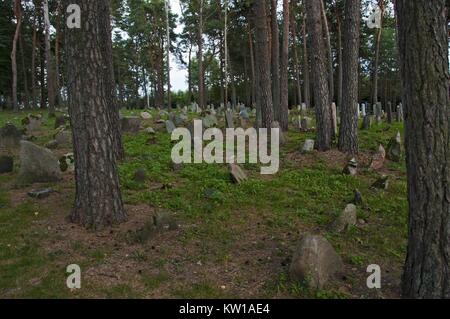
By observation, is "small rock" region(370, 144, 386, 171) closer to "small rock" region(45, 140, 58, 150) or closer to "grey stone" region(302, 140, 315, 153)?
"grey stone" region(302, 140, 315, 153)

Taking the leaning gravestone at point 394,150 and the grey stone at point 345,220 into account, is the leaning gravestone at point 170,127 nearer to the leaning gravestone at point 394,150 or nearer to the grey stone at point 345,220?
the leaning gravestone at point 394,150

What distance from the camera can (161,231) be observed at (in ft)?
19.2

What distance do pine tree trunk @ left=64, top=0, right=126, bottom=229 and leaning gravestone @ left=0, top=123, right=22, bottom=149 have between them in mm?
6233

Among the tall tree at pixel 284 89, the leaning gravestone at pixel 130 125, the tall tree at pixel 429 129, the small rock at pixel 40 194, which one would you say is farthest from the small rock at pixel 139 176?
the tall tree at pixel 284 89

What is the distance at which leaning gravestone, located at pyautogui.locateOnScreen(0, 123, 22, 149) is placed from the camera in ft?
35.9

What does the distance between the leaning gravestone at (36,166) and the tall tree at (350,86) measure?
22.2 ft

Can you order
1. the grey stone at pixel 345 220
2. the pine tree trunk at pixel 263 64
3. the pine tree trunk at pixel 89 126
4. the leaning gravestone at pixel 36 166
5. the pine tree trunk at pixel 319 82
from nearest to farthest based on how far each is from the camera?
the pine tree trunk at pixel 89 126 < the grey stone at pixel 345 220 < the leaning gravestone at pixel 36 166 < the pine tree trunk at pixel 319 82 < the pine tree trunk at pixel 263 64

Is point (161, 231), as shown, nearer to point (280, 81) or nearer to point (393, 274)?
point (393, 274)

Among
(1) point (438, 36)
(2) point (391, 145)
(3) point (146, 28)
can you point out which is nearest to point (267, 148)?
(2) point (391, 145)

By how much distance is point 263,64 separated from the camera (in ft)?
38.7

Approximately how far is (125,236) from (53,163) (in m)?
3.25

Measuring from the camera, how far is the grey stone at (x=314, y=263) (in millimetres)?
4488

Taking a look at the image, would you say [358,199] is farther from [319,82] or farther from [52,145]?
[52,145]

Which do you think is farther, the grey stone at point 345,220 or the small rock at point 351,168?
the small rock at point 351,168
